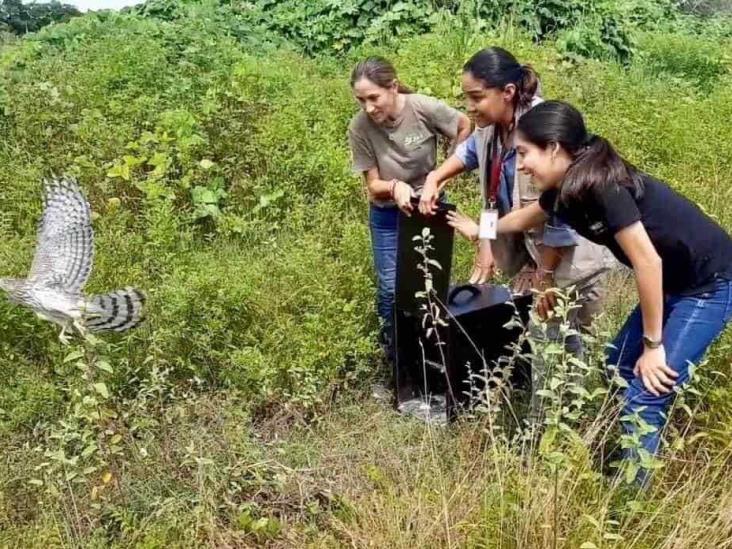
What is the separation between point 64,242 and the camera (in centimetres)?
429

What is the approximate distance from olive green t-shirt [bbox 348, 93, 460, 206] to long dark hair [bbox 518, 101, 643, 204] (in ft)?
3.86

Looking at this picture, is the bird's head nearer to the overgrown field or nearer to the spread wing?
the spread wing

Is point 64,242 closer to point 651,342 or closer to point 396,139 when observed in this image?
point 396,139

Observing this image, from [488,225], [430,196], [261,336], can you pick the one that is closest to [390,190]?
[430,196]

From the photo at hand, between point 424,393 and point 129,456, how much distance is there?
1.37 meters

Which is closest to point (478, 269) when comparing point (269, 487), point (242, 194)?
point (269, 487)

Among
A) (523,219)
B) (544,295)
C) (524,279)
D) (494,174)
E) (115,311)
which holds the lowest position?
(115,311)

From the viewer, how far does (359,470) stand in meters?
3.44

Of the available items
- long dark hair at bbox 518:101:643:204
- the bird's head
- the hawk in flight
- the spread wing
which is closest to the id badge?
long dark hair at bbox 518:101:643:204

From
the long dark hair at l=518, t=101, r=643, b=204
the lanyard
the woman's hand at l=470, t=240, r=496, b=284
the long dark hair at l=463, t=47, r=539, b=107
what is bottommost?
the woman's hand at l=470, t=240, r=496, b=284

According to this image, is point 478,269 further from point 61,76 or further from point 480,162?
point 61,76

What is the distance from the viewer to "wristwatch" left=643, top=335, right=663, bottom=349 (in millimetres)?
2750

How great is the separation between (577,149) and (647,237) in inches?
14.4

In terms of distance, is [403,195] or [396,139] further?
[396,139]
